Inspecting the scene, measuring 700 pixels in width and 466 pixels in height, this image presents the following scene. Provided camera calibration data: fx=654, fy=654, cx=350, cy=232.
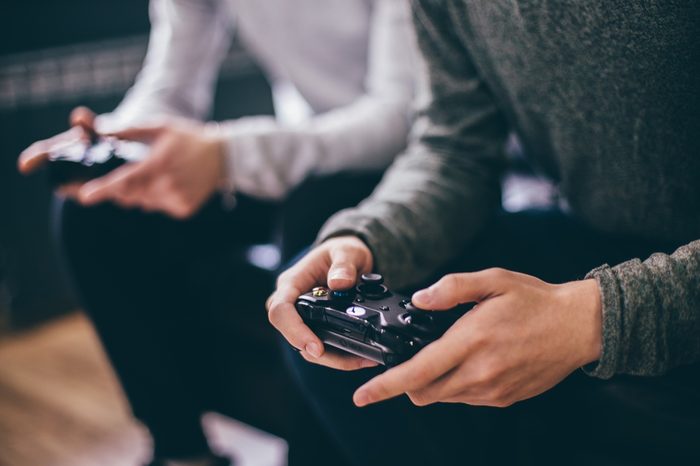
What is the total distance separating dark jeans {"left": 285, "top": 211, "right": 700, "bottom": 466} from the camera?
48cm

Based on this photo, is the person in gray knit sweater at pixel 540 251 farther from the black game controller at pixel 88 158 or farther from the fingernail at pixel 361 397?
the black game controller at pixel 88 158

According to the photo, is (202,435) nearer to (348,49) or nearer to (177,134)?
(177,134)

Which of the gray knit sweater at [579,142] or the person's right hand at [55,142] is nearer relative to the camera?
the gray knit sweater at [579,142]

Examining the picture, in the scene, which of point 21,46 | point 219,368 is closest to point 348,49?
point 219,368

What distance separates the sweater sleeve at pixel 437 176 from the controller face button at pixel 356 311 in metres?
0.12

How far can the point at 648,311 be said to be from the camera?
1.42ft

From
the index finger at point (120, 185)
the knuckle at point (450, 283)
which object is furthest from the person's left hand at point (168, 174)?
the knuckle at point (450, 283)

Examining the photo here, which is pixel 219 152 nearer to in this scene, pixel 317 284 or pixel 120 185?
pixel 120 185

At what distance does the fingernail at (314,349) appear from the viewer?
442 millimetres

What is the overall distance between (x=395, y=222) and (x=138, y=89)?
696 mm

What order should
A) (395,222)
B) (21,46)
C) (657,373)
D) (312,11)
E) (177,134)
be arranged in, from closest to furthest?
(657,373) < (395,222) < (177,134) < (312,11) < (21,46)

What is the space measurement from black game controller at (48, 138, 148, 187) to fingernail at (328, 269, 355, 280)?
1.49 feet

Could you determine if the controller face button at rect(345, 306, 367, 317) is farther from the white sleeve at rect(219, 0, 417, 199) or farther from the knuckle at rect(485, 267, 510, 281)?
the white sleeve at rect(219, 0, 417, 199)

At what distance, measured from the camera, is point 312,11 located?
1042mm
